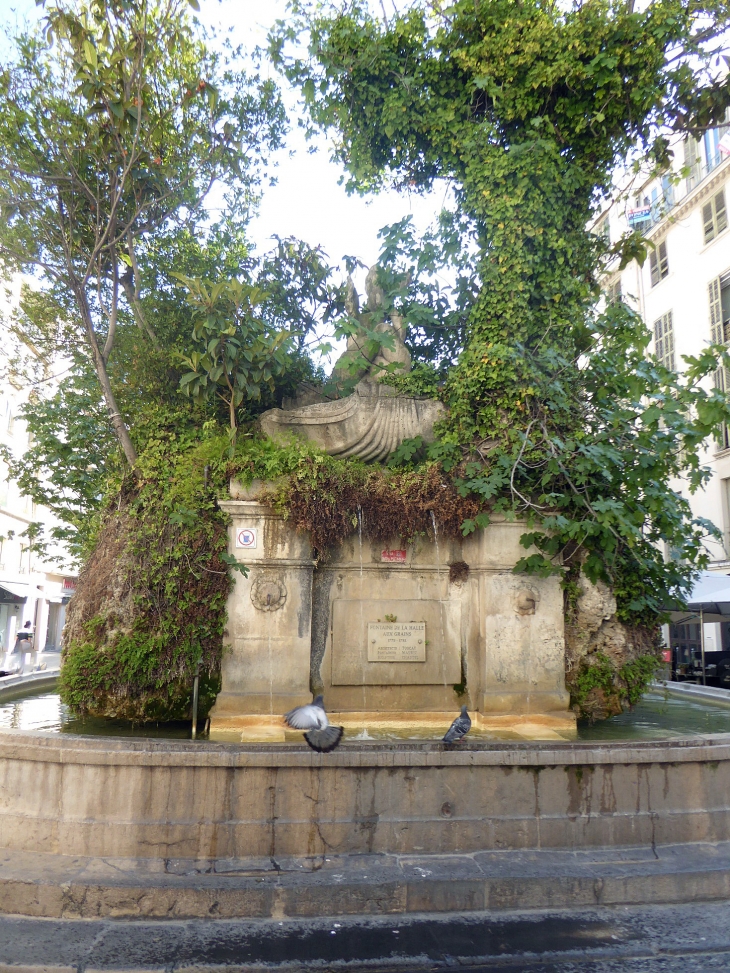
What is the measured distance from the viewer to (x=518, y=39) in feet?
28.8

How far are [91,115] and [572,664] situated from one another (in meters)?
7.92

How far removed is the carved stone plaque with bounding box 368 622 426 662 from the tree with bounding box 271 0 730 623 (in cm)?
121

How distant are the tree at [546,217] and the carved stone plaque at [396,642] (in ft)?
3.96

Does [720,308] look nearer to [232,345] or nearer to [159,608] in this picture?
[232,345]

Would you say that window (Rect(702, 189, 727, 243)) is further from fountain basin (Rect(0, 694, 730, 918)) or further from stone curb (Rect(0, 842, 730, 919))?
stone curb (Rect(0, 842, 730, 919))

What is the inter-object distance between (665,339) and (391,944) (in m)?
28.8

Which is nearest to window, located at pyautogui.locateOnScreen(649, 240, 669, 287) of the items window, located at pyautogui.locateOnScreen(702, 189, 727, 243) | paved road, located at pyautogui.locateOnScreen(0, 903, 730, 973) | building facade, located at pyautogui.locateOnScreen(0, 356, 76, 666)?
window, located at pyautogui.locateOnScreen(702, 189, 727, 243)

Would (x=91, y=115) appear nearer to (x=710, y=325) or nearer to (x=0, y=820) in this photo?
(x=0, y=820)

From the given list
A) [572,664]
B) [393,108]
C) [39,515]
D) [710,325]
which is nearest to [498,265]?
[393,108]

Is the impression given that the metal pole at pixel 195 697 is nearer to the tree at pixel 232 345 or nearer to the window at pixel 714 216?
the tree at pixel 232 345

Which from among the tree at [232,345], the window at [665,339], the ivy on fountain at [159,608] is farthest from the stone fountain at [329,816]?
the window at [665,339]

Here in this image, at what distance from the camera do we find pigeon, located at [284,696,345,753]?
5414 mm

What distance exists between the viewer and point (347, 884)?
492cm

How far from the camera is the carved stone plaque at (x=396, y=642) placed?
7332mm
